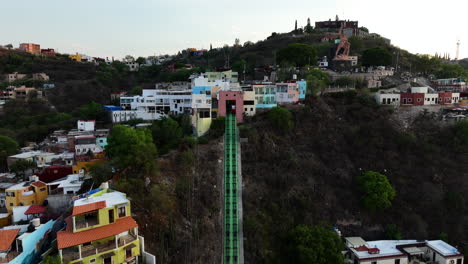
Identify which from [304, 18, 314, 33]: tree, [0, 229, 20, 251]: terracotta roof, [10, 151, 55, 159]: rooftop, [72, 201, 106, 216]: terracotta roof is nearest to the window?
[72, 201, 106, 216]: terracotta roof

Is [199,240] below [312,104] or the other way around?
below

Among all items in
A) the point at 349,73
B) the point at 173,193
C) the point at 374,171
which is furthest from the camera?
the point at 349,73

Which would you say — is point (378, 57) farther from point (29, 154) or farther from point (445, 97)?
point (29, 154)

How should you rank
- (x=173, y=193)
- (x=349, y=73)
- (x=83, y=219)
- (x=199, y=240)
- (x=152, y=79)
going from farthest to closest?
(x=152, y=79), (x=349, y=73), (x=173, y=193), (x=199, y=240), (x=83, y=219)

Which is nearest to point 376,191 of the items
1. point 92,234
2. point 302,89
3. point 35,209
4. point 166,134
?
point 302,89

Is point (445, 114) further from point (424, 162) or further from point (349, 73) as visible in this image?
point (349, 73)

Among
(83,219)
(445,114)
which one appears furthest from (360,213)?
(83,219)

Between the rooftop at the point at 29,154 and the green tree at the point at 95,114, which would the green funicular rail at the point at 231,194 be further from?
the green tree at the point at 95,114
